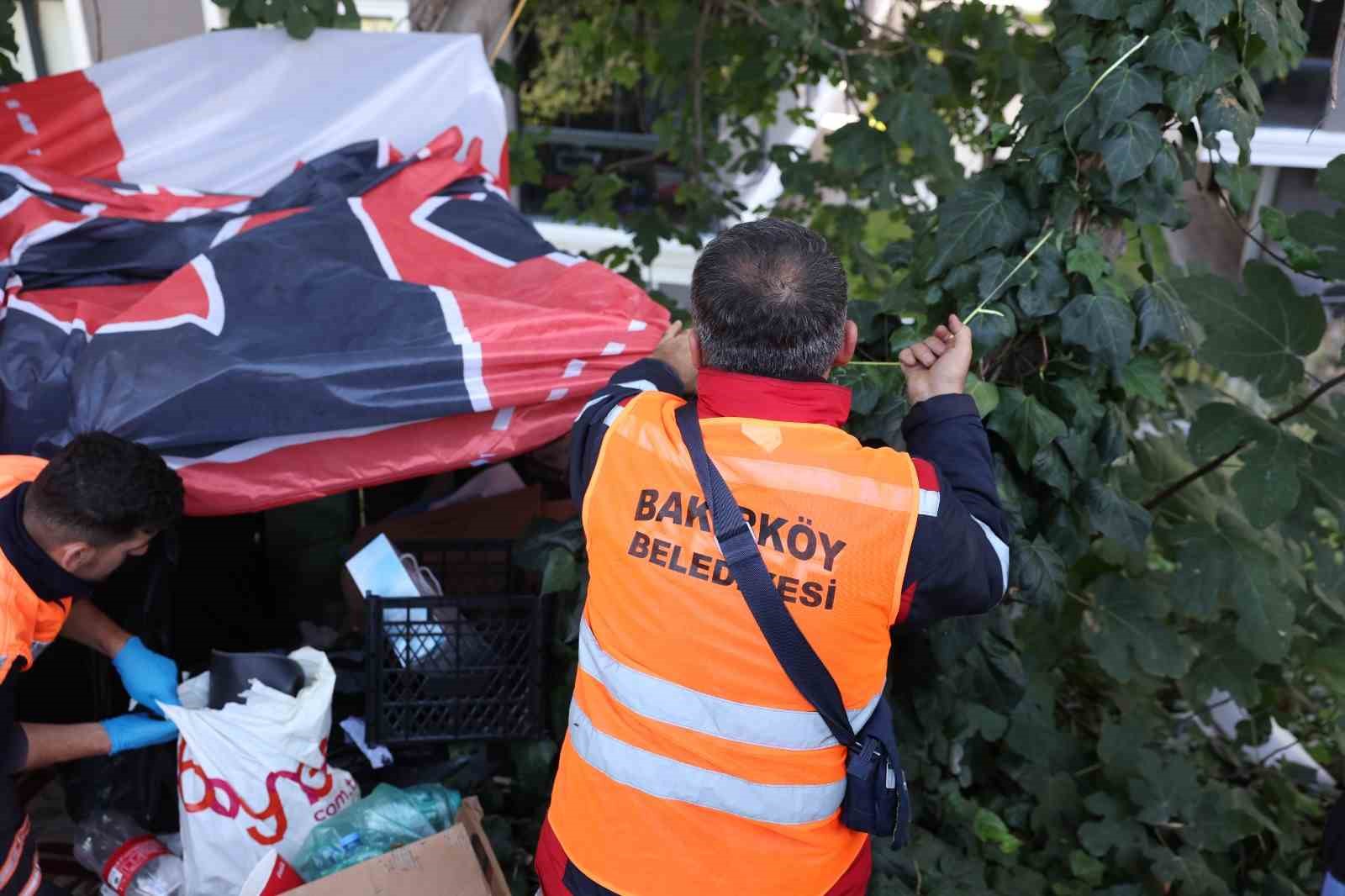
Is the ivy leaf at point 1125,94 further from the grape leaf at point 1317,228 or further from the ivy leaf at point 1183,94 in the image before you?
the grape leaf at point 1317,228

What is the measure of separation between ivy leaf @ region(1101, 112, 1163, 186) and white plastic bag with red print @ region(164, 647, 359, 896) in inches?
75.3

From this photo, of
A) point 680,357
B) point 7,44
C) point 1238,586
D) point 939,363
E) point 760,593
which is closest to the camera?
point 760,593

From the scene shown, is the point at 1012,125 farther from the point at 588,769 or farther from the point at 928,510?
the point at 588,769

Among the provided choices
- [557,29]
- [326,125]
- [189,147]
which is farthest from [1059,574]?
[557,29]

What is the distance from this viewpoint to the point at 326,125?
9.43ft

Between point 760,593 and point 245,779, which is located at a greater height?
point 760,593

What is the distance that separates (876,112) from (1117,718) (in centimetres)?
214

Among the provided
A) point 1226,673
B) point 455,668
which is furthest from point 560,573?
point 1226,673

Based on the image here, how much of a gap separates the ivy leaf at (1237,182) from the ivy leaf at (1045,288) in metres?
0.39

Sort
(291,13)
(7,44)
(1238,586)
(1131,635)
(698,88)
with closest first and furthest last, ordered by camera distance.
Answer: (1238,586) → (291,13) → (1131,635) → (7,44) → (698,88)

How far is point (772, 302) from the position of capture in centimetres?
146

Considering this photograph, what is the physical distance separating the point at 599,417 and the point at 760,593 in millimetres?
415

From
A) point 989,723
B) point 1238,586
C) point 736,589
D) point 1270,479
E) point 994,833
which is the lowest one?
point 994,833

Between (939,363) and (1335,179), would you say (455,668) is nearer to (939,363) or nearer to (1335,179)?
(939,363)
